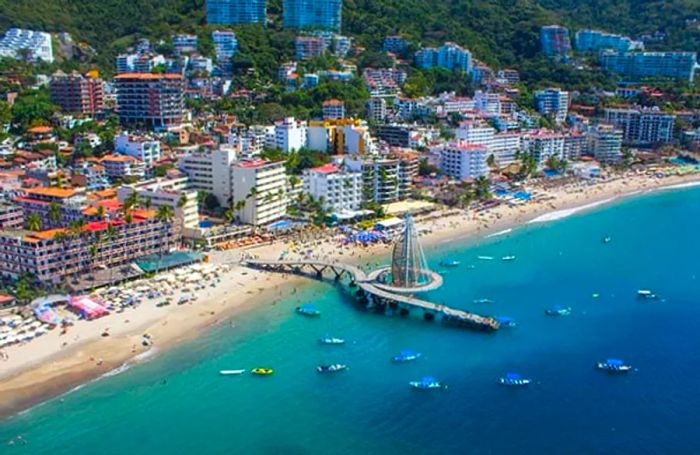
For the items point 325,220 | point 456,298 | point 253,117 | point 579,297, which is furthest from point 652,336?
point 253,117

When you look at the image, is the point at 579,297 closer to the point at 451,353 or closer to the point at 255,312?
the point at 451,353

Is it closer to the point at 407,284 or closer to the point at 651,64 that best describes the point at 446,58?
the point at 651,64

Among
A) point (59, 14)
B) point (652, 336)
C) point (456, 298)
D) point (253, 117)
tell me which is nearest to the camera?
point (652, 336)

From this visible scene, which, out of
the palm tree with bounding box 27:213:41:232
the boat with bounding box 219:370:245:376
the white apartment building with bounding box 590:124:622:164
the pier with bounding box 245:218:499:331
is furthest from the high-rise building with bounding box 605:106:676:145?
the boat with bounding box 219:370:245:376

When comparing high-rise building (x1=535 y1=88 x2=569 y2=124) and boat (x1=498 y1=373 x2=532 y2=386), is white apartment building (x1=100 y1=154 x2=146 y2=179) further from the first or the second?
high-rise building (x1=535 y1=88 x2=569 y2=124)

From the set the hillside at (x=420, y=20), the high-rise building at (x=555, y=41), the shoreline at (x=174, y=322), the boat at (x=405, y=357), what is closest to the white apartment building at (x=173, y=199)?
the shoreline at (x=174, y=322)

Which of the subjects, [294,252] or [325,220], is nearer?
[294,252]

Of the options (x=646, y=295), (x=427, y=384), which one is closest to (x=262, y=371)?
(x=427, y=384)
